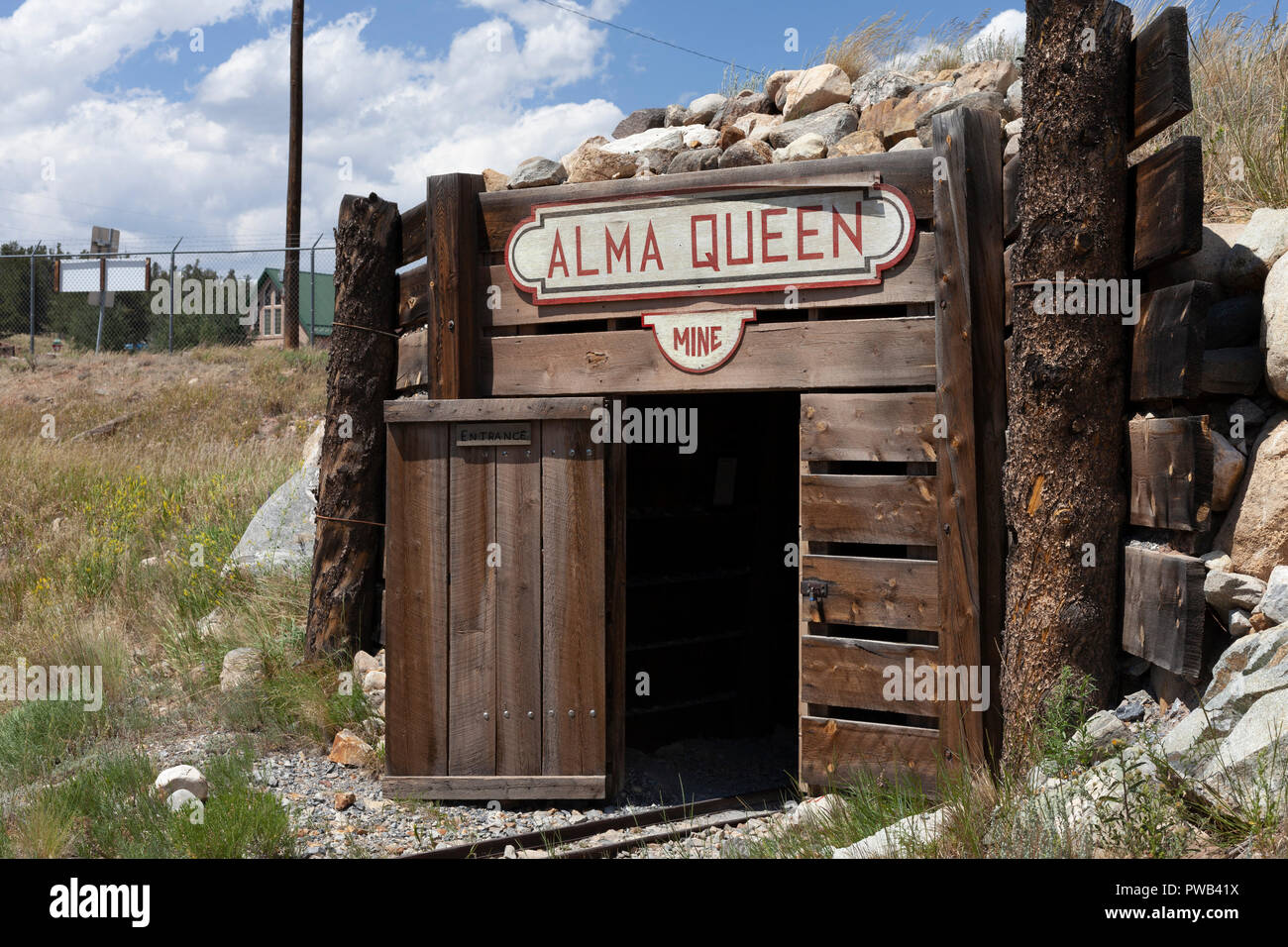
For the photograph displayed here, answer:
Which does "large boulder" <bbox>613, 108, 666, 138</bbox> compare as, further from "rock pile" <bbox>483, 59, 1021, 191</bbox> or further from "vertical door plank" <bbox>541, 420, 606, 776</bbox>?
"vertical door plank" <bbox>541, 420, 606, 776</bbox>

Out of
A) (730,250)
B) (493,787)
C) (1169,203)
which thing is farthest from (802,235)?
(493,787)

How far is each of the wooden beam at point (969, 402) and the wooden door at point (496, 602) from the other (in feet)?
6.22

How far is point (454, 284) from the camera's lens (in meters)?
6.21

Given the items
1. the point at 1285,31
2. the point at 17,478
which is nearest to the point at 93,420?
the point at 17,478

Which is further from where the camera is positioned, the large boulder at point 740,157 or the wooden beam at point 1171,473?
the large boulder at point 740,157

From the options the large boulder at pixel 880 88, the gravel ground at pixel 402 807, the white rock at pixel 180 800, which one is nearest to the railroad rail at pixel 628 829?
the gravel ground at pixel 402 807

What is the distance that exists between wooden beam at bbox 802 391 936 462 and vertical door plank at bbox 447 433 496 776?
186 centimetres

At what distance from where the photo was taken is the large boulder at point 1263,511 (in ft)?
13.3

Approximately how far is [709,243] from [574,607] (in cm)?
221

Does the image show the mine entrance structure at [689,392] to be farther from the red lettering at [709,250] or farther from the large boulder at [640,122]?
the large boulder at [640,122]

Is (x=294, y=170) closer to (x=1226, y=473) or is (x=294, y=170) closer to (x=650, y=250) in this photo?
(x=650, y=250)

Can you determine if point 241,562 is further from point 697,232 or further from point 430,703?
point 697,232

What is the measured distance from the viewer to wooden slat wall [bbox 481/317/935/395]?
5.48 m
